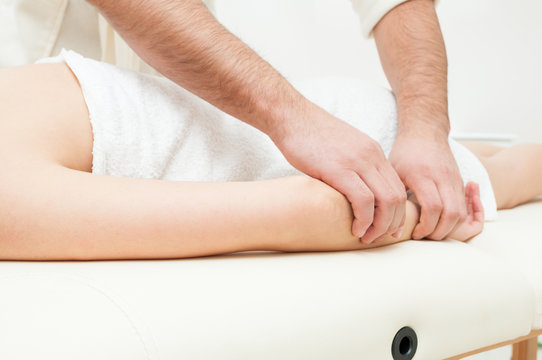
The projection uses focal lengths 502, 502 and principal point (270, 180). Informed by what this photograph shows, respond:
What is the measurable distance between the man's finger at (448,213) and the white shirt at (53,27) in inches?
23.6

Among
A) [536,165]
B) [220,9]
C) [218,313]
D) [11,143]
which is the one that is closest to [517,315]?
[218,313]

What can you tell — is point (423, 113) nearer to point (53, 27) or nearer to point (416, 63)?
point (416, 63)

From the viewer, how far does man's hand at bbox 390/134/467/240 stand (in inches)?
29.7

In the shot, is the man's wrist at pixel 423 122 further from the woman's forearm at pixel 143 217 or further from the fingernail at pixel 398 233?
the woman's forearm at pixel 143 217

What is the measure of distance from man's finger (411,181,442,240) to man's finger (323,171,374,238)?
137 mm

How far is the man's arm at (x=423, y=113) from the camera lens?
0.77m

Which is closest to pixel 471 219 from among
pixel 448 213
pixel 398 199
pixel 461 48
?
pixel 448 213

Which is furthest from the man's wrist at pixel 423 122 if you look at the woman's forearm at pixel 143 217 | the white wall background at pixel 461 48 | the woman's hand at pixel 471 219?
the white wall background at pixel 461 48

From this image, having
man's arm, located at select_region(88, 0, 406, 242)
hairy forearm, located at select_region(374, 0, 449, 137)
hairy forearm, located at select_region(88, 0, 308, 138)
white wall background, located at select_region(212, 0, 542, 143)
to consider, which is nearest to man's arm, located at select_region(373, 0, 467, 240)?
hairy forearm, located at select_region(374, 0, 449, 137)

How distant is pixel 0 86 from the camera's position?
2.15 ft

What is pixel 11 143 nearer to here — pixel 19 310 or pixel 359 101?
pixel 19 310

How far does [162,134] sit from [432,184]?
1.36 feet

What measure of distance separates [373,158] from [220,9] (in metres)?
1.78

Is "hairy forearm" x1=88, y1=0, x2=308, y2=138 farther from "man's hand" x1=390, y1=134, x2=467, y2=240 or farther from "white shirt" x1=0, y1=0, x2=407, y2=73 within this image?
"white shirt" x1=0, y1=0, x2=407, y2=73
